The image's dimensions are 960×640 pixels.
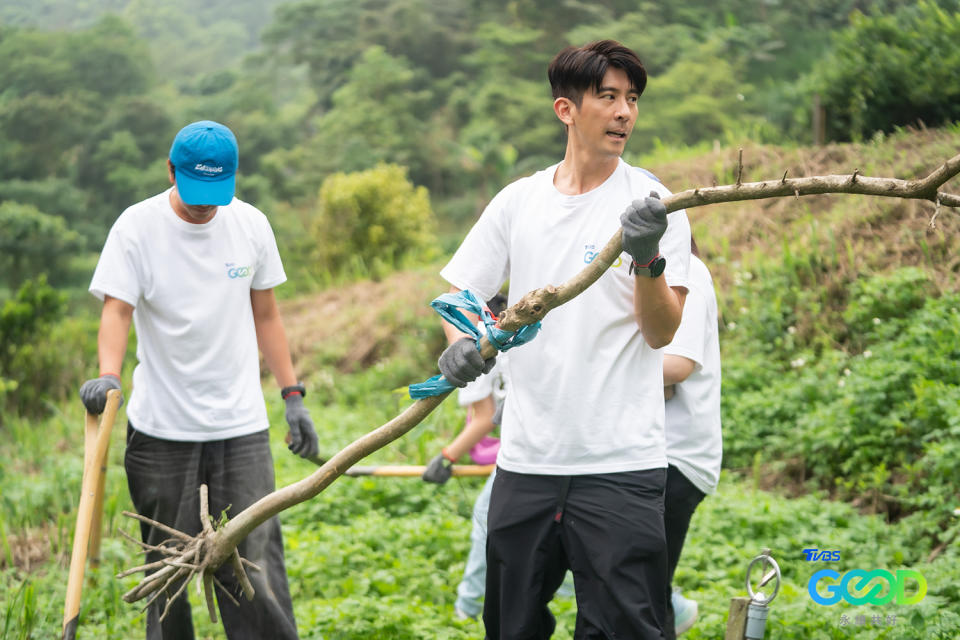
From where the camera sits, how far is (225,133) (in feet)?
11.2

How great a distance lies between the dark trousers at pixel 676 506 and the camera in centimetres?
311

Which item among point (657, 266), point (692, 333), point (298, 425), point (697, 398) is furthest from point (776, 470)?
point (657, 266)

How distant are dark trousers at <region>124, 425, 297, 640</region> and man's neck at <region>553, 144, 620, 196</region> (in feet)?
5.14

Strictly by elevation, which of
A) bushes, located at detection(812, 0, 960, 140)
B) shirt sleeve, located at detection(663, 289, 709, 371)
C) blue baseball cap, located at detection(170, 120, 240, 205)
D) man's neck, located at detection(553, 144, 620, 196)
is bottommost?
shirt sleeve, located at detection(663, 289, 709, 371)

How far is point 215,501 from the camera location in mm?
3475

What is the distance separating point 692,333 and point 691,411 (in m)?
0.27

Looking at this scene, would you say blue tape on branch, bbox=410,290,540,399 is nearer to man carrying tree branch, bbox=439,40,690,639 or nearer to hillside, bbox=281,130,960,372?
man carrying tree branch, bbox=439,40,690,639

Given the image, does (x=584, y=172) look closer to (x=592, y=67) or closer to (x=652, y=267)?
(x=592, y=67)

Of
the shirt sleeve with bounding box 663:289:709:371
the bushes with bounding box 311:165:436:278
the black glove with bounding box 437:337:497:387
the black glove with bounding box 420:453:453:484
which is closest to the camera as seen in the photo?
the black glove with bounding box 437:337:497:387

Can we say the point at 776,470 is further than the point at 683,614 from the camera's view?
Yes

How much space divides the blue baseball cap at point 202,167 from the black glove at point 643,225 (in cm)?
151

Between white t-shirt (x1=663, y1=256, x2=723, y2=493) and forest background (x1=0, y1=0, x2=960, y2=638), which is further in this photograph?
forest background (x1=0, y1=0, x2=960, y2=638)

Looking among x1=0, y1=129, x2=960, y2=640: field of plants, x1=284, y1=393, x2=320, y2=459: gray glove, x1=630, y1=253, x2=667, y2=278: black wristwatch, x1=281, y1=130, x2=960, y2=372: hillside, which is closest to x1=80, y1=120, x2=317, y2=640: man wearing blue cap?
x1=284, y1=393, x2=320, y2=459: gray glove

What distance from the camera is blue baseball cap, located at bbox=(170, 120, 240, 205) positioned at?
327 cm
